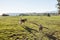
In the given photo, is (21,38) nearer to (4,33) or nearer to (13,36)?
(13,36)

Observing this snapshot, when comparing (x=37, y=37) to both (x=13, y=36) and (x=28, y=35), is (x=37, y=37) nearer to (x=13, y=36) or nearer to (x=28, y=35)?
(x=28, y=35)

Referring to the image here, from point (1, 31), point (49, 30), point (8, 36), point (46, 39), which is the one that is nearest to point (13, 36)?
point (8, 36)

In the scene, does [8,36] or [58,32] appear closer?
[8,36]

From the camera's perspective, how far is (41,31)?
93.4 feet

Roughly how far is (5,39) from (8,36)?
4.22ft

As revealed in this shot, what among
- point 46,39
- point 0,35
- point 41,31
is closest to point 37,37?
point 46,39

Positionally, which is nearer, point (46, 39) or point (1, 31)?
point (46, 39)

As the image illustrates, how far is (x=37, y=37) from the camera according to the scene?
25.4m

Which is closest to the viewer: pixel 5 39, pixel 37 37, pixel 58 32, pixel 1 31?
pixel 5 39

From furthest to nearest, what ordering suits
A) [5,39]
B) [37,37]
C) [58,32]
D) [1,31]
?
[58,32]
[1,31]
[37,37]
[5,39]

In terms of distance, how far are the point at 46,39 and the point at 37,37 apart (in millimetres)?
1228

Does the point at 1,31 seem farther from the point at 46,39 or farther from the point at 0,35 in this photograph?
the point at 46,39

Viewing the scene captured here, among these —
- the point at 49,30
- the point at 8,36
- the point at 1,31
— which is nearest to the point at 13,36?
the point at 8,36

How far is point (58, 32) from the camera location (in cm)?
2994
